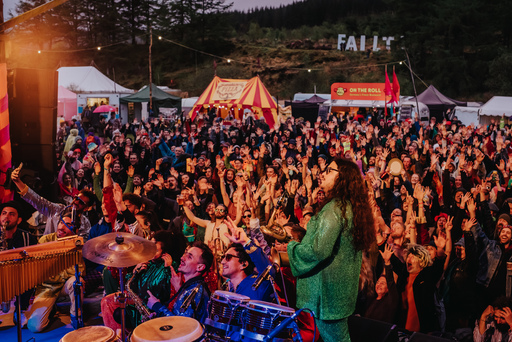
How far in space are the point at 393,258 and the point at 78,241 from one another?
102 inches

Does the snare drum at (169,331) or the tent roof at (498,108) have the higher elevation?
the tent roof at (498,108)

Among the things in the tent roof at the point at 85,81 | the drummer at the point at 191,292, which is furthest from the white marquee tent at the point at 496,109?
the drummer at the point at 191,292

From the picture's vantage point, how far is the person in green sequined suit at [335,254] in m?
2.63

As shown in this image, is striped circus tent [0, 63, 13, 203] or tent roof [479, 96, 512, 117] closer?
striped circus tent [0, 63, 13, 203]

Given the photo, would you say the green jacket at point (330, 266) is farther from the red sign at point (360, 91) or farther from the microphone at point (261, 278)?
the red sign at point (360, 91)

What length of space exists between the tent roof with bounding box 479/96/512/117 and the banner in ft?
40.1

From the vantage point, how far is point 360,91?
76.6ft

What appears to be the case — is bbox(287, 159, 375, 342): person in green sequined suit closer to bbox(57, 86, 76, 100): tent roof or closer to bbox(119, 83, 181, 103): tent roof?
bbox(119, 83, 181, 103): tent roof

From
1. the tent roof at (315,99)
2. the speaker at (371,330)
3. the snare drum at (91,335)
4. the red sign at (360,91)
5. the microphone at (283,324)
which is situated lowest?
the speaker at (371,330)

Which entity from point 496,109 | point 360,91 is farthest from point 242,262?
point 360,91

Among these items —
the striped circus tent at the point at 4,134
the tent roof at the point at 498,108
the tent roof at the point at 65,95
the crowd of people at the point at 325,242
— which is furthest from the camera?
the tent roof at the point at 65,95

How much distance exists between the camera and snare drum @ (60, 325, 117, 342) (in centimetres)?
290

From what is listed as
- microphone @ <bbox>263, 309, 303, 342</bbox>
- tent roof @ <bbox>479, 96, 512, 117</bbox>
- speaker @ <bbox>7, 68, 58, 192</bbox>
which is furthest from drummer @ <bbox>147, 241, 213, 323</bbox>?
tent roof @ <bbox>479, 96, 512, 117</bbox>

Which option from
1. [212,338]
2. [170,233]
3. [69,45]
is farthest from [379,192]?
[69,45]
